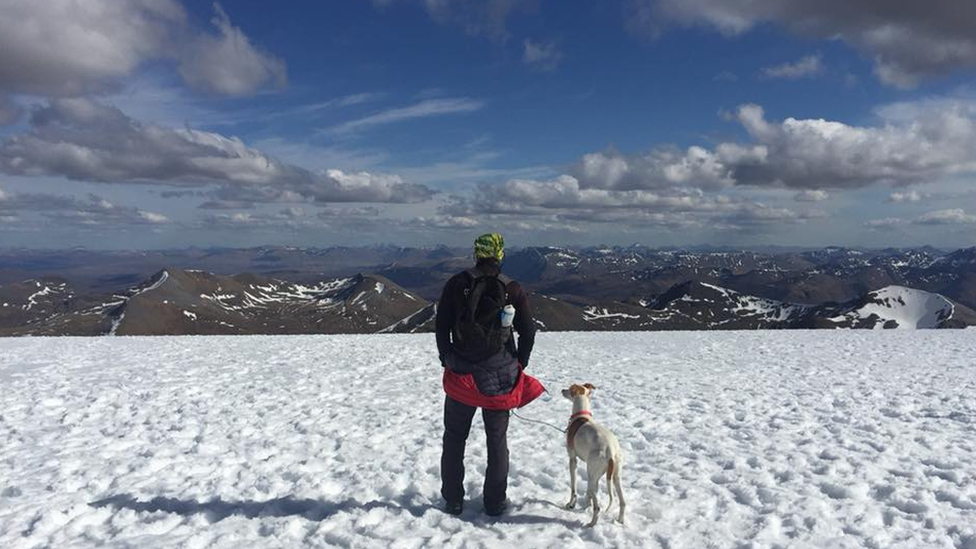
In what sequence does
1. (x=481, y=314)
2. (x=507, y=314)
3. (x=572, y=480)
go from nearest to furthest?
(x=507, y=314) → (x=481, y=314) → (x=572, y=480)

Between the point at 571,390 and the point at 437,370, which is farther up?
the point at 571,390

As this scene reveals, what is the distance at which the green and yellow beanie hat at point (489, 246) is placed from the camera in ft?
25.4

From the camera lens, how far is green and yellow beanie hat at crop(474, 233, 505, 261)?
7749mm

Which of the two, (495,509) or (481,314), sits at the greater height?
(481,314)

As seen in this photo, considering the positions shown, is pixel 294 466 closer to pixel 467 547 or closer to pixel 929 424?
pixel 467 547

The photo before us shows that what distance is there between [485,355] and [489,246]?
59.6 inches

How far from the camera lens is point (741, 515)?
327 inches

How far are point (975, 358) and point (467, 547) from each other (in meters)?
25.6

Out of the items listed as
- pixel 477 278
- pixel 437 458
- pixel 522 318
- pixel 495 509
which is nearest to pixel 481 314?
pixel 477 278

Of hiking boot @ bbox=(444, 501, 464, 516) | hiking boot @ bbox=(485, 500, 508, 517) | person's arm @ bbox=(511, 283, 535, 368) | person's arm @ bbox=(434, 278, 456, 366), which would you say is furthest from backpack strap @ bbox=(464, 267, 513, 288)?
hiking boot @ bbox=(444, 501, 464, 516)

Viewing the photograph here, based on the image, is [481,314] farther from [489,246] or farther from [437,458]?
[437,458]

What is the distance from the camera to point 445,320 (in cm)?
779

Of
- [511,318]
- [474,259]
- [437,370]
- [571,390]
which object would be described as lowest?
[437,370]

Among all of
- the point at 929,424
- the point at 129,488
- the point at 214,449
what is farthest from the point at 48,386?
the point at 929,424
